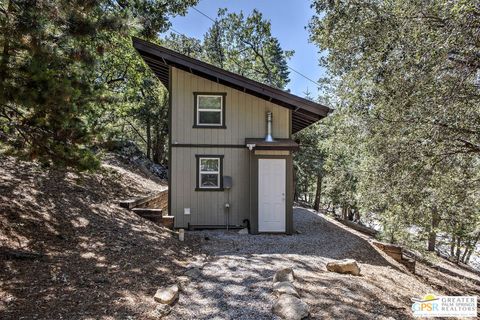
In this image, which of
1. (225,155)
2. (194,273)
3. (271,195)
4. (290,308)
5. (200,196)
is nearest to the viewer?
(290,308)

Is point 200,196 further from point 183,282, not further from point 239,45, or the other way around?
point 239,45

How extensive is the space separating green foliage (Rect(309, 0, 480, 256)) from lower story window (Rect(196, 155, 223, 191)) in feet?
12.9

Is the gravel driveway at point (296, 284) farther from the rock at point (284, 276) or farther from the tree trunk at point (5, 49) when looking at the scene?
the tree trunk at point (5, 49)

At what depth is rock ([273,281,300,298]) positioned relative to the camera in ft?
12.2

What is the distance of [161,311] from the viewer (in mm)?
3346

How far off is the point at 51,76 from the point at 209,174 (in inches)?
225

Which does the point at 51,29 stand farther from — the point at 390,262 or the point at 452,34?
the point at 390,262

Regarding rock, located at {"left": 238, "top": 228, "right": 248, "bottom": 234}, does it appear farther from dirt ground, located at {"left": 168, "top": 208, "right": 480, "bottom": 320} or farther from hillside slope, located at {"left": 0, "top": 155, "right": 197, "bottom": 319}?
hillside slope, located at {"left": 0, "top": 155, "right": 197, "bottom": 319}

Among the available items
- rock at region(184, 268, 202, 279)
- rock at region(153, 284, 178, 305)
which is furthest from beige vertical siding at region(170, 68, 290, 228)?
rock at region(153, 284, 178, 305)

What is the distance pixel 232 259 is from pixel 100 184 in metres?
5.30

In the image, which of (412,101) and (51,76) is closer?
(51,76)

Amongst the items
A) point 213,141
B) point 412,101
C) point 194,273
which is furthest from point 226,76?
point 194,273

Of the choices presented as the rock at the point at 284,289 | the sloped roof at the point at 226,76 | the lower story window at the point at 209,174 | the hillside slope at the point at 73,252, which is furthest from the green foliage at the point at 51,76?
the lower story window at the point at 209,174

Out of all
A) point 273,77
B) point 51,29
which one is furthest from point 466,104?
point 273,77
